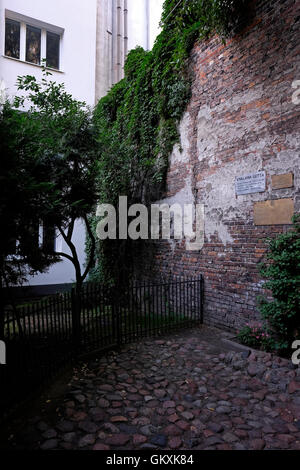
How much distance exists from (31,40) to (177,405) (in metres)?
12.6

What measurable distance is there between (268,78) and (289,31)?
2.26 feet

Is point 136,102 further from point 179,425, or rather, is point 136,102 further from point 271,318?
point 179,425

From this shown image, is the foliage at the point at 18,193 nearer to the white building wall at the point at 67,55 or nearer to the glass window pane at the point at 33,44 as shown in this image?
the white building wall at the point at 67,55

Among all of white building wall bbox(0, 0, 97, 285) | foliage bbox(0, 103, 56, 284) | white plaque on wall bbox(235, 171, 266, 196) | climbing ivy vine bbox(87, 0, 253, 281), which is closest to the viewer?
foliage bbox(0, 103, 56, 284)

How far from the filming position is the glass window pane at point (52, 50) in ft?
37.0

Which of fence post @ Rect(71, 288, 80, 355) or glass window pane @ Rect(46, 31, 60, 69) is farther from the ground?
glass window pane @ Rect(46, 31, 60, 69)

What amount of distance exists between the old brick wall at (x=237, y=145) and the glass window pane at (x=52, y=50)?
6.88 m

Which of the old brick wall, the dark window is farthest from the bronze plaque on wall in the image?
the dark window

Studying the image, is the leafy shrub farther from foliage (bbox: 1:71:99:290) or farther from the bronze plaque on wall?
foliage (bbox: 1:71:99:290)

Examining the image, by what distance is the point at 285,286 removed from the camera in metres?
4.43

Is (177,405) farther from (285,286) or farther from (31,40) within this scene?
(31,40)

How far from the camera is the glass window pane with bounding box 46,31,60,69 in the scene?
11.3 meters

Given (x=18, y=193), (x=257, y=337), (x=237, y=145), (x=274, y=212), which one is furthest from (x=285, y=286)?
(x=18, y=193)
